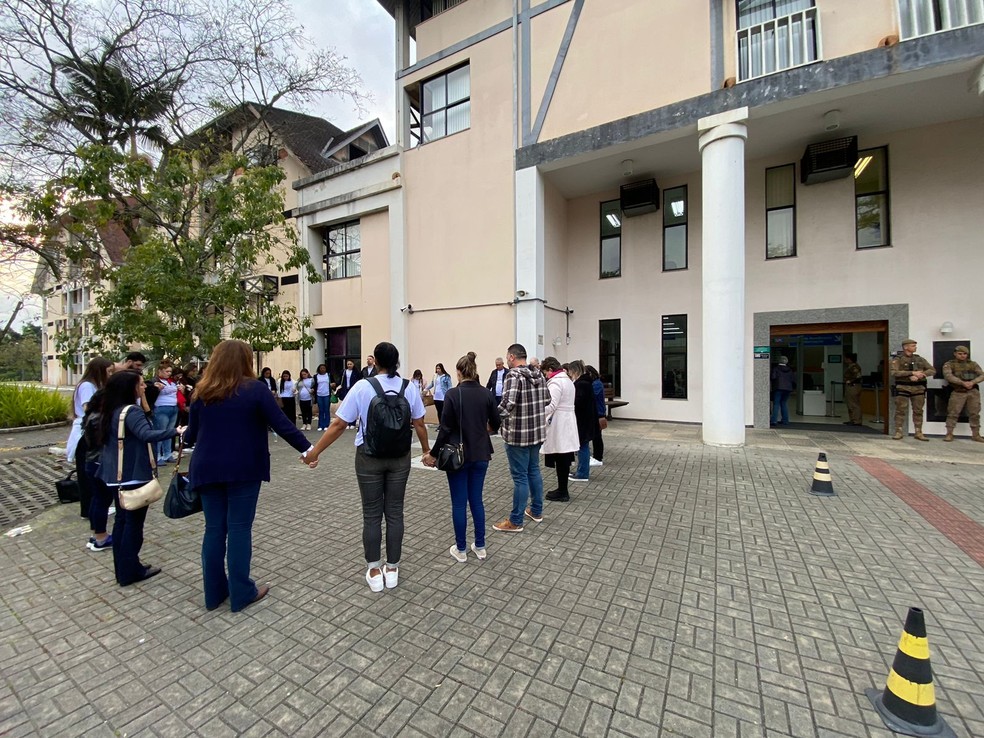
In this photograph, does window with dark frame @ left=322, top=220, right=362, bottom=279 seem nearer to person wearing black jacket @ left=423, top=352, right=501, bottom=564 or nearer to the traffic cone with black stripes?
person wearing black jacket @ left=423, top=352, right=501, bottom=564

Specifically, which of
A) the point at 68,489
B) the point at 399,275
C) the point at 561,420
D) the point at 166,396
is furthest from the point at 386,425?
the point at 399,275

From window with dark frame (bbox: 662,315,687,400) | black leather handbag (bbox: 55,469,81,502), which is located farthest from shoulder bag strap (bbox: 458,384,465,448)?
window with dark frame (bbox: 662,315,687,400)

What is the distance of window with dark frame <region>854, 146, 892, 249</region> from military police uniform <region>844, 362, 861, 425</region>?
313 centimetres

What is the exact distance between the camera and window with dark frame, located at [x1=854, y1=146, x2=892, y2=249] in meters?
9.81

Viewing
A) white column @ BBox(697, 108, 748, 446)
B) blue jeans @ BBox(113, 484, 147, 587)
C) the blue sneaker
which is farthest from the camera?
white column @ BBox(697, 108, 748, 446)

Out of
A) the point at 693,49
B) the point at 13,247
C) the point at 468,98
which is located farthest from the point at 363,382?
the point at 13,247

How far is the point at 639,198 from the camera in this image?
11.9 m

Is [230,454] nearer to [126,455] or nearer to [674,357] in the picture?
[126,455]

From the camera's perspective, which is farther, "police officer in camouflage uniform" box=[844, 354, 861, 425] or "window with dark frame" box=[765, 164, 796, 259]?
"police officer in camouflage uniform" box=[844, 354, 861, 425]

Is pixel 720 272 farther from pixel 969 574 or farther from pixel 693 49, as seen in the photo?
pixel 969 574

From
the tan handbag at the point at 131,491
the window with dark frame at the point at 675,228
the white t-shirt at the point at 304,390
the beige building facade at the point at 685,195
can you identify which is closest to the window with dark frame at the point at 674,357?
the beige building facade at the point at 685,195

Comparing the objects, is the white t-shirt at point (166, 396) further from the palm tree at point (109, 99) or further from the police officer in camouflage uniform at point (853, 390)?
the police officer in camouflage uniform at point (853, 390)

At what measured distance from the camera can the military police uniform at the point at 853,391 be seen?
434 inches

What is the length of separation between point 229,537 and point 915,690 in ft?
13.0
